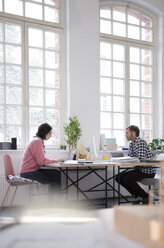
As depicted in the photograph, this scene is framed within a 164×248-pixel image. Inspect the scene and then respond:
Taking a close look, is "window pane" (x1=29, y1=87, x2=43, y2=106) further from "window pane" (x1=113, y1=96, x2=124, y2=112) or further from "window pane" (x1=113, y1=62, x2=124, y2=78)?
"window pane" (x1=113, y1=62, x2=124, y2=78)

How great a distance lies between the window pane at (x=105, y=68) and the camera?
589 cm

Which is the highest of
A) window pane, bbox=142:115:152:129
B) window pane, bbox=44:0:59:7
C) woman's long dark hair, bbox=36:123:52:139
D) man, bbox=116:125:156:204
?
window pane, bbox=44:0:59:7

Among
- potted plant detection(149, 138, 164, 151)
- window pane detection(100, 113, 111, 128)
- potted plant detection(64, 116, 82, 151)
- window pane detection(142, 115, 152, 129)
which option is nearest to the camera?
potted plant detection(64, 116, 82, 151)

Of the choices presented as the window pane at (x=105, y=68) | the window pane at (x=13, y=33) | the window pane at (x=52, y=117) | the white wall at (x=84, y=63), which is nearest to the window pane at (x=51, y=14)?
the white wall at (x=84, y=63)

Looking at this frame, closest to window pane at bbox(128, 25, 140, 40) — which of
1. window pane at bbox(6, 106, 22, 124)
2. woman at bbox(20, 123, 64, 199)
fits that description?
window pane at bbox(6, 106, 22, 124)

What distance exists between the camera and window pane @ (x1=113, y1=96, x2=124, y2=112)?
603 centimetres

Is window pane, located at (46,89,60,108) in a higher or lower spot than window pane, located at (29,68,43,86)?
lower

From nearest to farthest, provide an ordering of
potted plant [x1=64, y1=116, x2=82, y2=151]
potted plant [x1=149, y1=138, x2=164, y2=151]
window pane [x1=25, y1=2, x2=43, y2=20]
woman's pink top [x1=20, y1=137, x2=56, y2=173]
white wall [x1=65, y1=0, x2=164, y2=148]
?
woman's pink top [x1=20, y1=137, x2=56, y2=173] < potted plant [x1=64, y1=116, x2=82, y2=151] < window pane [x1=25, y1=2, x2=43, y2=20] < white wall [x1=65, y1=0, x2=164, y2=148] < potted plant [x1=149, y1=138, x2=164, y2=151]

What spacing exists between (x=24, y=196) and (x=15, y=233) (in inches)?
155

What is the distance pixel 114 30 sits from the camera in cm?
606

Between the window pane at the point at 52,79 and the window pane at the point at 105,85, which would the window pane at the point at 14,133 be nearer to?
the window pane at the point at 52,79

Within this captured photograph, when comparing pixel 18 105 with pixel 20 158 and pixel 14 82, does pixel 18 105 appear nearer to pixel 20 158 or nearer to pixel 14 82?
pixel 14 82

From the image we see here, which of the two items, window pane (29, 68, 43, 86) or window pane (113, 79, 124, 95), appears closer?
window pane (29, 68, 43, 86)

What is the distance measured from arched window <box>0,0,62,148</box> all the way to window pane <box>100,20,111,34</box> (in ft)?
3.05
